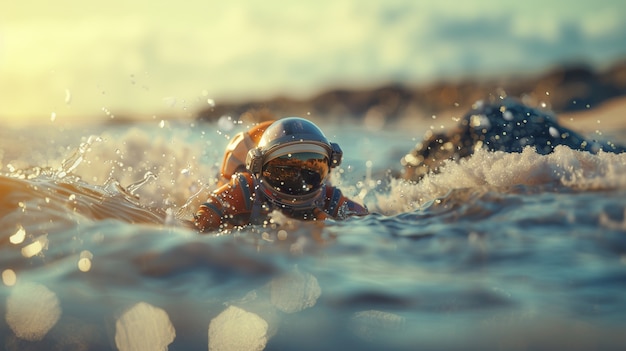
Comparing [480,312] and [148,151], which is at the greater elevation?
[148,151]

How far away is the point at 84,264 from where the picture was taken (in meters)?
5.57

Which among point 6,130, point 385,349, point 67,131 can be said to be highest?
point 6,130

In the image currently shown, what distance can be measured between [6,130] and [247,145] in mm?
21342

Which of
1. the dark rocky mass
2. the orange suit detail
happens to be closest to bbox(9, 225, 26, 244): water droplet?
the orange suit detail

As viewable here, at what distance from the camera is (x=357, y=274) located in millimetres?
5164

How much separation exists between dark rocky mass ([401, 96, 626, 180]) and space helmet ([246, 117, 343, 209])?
2.77m

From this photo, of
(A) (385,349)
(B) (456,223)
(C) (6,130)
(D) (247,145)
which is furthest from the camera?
(C) (6,130)

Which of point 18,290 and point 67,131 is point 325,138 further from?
point 67,131

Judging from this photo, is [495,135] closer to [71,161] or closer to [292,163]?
[292,163]

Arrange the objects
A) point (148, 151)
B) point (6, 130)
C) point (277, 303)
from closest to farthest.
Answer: point (277, 303) → point (148, 151) → point (6, 130)

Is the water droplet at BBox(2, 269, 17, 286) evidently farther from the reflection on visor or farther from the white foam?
the white foam

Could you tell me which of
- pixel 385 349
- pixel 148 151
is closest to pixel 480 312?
pixel 385 349

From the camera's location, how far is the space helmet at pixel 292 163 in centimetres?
688

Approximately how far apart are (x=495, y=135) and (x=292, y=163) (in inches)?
163
